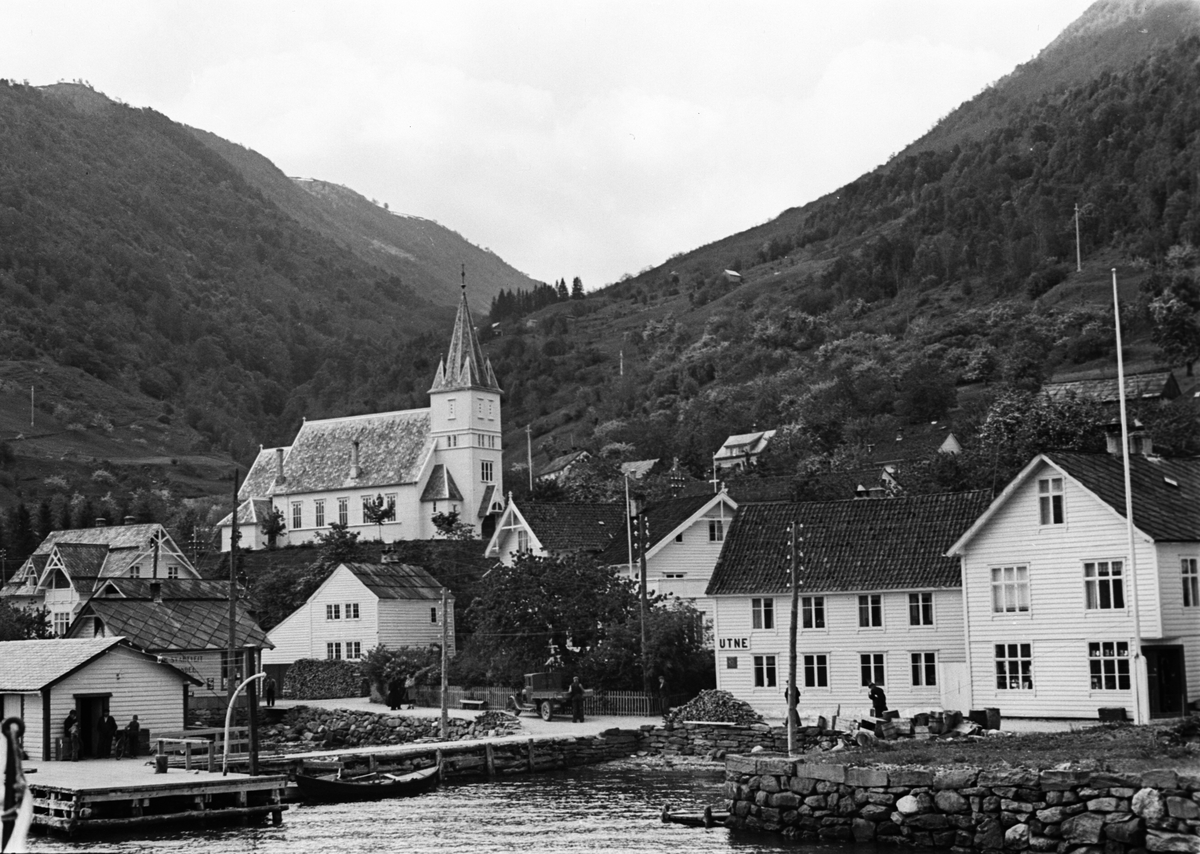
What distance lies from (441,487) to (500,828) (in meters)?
78.0

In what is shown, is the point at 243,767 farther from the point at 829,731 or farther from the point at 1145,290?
the point at 1145,290

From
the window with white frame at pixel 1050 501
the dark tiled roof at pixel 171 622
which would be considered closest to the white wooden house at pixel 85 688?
the dark tiled roof at pixel 171 622

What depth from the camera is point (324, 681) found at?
78625mm

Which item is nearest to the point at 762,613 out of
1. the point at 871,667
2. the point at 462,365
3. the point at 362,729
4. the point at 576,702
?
the point at 871,667

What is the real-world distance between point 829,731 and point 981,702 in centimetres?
512

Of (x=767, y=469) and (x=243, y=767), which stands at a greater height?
(x=767, y=469)

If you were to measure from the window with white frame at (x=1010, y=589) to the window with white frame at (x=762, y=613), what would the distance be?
9.12m

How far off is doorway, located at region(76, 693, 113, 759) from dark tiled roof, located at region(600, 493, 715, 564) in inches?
1163

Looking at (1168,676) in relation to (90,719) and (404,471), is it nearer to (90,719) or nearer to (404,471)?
(90,719)

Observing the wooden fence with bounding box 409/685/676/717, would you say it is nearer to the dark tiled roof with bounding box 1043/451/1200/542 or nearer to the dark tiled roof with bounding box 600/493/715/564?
the dark tiled roof with bounding box 600/493/715/564

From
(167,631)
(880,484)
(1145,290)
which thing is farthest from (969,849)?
(1145,290)

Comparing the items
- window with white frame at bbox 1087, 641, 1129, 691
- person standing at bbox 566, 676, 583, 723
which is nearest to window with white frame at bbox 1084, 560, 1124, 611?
window with white frame at bbox 1087, 641, 1129, 691

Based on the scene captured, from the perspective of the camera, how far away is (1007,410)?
324ft

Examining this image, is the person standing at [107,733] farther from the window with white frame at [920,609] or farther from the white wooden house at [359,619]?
the white wooden house at [359,619]
